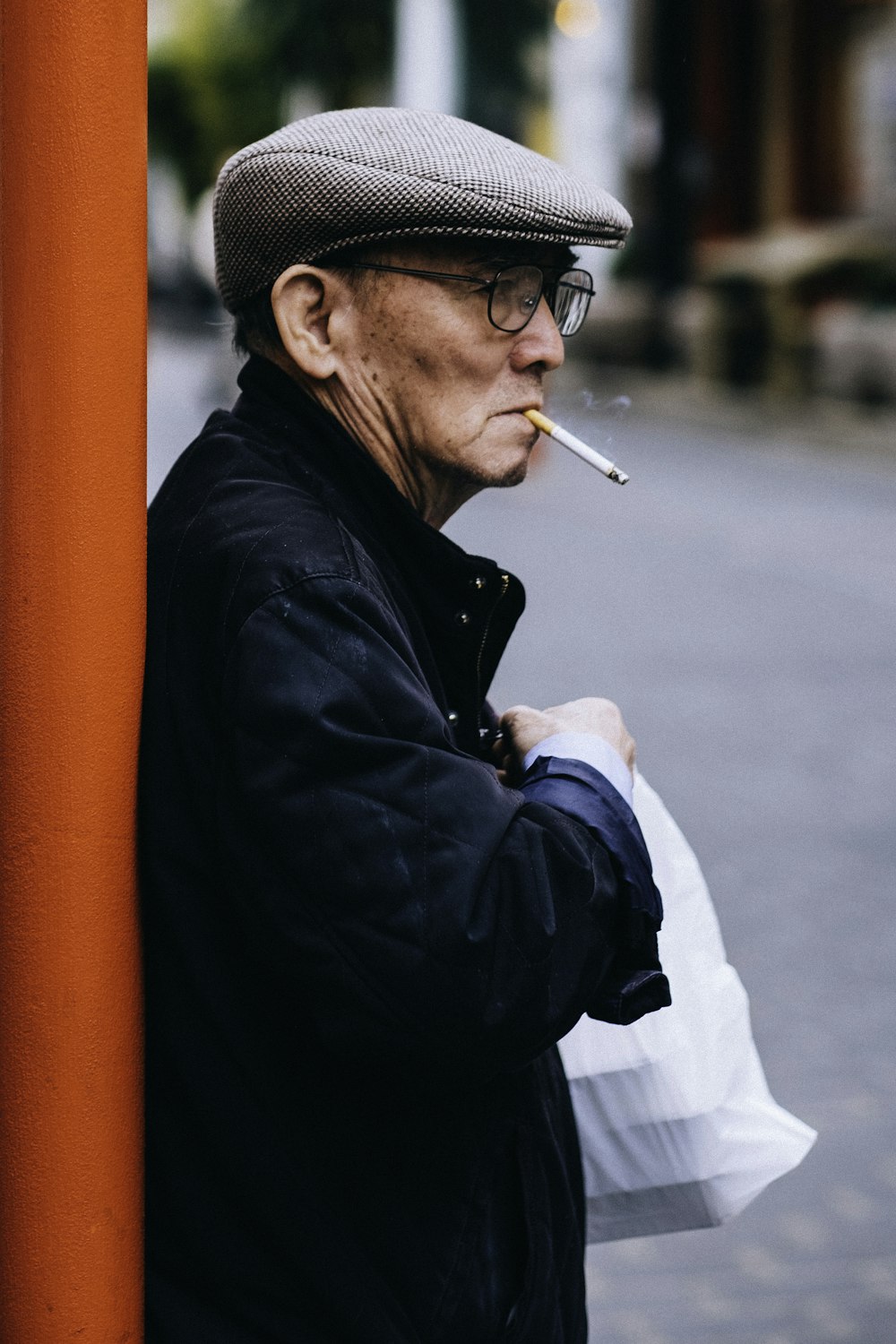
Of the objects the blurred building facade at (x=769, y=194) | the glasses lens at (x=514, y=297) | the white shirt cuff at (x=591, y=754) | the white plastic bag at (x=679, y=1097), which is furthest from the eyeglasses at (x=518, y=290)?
the blurred building facade at (x=769, y=194)

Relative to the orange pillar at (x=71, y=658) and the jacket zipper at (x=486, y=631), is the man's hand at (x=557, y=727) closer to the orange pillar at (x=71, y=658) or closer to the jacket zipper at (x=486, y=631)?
the jacket zipper at (x=486, y=631)

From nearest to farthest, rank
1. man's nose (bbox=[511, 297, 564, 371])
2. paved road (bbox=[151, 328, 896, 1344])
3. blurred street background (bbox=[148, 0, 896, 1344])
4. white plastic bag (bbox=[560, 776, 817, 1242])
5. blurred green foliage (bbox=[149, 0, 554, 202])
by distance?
man's nose (bbox=[511, 297, 564, 371]), white plastic bag (bbox=[560, 776, 817, 1242]), paved road (bbox=[151, 328, 896, 1344]), blurred street background (bbox=[148, 0, 896, 1344]), blurred green foliage (bbox=[149, 0, 554, 202])

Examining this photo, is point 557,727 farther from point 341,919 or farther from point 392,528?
point 341,919

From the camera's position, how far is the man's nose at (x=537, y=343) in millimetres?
1582

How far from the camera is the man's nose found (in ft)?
5.19

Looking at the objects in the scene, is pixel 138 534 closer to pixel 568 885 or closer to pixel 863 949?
pixel 568 885

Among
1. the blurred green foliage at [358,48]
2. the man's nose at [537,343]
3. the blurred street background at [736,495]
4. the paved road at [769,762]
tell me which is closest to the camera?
the man's nose at [537,343]

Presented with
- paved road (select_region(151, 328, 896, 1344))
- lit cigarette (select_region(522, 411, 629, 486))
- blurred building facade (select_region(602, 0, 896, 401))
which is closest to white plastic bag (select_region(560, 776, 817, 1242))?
lit cigarette (select_region(522, 411, 629, 486))

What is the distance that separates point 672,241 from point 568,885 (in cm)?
2533

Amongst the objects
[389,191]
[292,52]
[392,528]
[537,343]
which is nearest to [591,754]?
[392,528]

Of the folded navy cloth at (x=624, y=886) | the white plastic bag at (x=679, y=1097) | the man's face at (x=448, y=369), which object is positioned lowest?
the white plastic bag at (x=679, y=1097)

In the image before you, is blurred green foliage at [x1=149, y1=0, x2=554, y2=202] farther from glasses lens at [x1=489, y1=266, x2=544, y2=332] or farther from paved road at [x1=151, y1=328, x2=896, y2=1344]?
glasses lens at [x1=489, y1=266, x2=544, y2=332]

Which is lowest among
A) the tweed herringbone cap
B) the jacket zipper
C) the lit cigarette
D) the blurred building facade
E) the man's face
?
the blurred building facade

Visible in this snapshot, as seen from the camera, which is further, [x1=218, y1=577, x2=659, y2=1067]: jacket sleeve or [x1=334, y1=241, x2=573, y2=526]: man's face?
[x1=334, y1=241, x2=573, y2=526]: man's face
